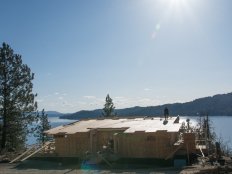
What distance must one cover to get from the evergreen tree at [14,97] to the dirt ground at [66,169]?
996 centimetres

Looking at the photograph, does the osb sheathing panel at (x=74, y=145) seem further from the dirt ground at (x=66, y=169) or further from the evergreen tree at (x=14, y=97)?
the evergreen tree at (x=14, y=97)

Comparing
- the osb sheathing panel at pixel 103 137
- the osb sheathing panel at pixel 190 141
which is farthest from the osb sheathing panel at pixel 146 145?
the osb sheathing panel at pixel 103 137

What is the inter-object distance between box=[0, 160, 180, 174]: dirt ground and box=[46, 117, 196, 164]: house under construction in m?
1.67

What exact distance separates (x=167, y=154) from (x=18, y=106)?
18.5 metres

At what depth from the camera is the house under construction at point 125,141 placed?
1049 inches

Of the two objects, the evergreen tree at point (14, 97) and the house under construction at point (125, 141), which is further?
the evergreen tree at point (14, 97)

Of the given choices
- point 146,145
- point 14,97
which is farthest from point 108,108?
point 146,145

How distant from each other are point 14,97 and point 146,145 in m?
16.7

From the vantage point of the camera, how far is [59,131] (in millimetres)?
30984

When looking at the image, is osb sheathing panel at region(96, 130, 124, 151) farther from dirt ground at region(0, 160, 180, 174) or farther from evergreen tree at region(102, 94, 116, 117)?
evergreen tree at region(102, 94, 116, 117)

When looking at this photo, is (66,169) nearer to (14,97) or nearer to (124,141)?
(124,141)

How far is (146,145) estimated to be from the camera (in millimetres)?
27375

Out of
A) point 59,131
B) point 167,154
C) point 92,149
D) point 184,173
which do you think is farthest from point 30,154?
point 184,173

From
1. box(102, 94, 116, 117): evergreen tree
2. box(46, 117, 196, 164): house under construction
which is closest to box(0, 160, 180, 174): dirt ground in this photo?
box(46, 117, 196, 164): house under construction
